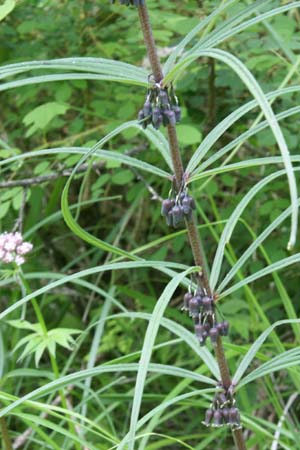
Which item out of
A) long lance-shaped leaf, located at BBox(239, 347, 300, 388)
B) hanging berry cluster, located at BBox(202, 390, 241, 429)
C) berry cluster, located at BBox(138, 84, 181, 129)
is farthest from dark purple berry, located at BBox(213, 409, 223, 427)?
berry cluster, located at BBox(138, 84, 181, 129)

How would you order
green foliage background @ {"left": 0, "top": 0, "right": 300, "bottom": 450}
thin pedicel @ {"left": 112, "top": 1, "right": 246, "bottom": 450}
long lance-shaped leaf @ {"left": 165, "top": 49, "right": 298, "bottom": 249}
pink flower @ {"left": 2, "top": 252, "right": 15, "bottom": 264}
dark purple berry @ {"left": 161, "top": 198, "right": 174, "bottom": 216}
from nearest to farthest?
long lance-shaped leaf @ {"left": 165, "top": 49, "right": 298, "bottom": 249}
thin pedicel @ {"left": 112, "top": 1, "right": 246, "bottom": 450}
dark purple berry @ {"left": 161, "top": 198, "right": 174, "bottom": 216}
pink flower @ {"left": 2, "top": 252, "right": 15, "bottom": 264}
green foliage background @ {"left": 0, "top": 0, "right": 300, "bottom": 450}

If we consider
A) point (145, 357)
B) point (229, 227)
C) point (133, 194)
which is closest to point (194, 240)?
point (229, 227)

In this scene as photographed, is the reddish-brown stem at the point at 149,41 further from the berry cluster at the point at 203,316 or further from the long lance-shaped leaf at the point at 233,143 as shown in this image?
the berry cluster at the point at 203,316

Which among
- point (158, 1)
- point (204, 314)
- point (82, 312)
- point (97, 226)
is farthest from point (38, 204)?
point (204, 314)

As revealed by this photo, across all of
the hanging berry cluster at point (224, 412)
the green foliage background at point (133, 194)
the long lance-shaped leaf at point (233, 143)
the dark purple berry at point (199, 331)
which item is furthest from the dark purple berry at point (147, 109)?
the green foliage background at point (133, 194)

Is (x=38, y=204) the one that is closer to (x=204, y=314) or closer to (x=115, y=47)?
(x=115, y=47)

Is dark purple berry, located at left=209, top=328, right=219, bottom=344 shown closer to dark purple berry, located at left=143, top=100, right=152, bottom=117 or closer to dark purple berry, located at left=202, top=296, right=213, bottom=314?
dark purple berry, located at left=202, top=296, right=213, bottom=314

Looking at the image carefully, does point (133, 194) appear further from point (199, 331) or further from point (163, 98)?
point (163, 98)
